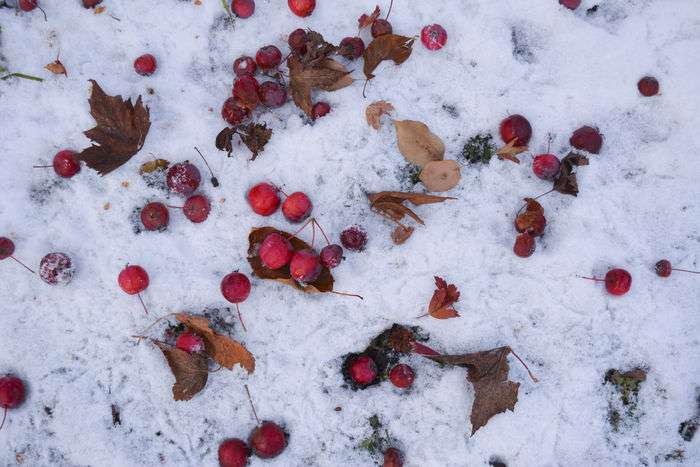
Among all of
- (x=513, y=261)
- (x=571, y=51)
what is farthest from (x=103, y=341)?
(x=571, y=51)

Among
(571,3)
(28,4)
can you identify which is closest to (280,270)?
(28,4)

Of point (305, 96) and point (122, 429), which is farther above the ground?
point (305, 96)

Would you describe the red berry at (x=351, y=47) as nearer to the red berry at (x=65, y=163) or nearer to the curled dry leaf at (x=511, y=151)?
the curled dry leaf at (x=511, y=151)

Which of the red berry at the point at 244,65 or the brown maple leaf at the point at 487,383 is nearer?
the brown maple leaf at the point at 487,383

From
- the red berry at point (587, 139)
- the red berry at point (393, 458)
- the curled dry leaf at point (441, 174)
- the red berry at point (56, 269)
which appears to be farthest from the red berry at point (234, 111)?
the red berry at point (393, 458)

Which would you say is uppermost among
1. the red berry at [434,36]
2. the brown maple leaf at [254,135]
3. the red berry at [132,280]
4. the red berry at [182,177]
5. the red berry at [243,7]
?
the red berry at [434,36]

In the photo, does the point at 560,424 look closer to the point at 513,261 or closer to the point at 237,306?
the point at 513,261

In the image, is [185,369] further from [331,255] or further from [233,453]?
[331,255]
